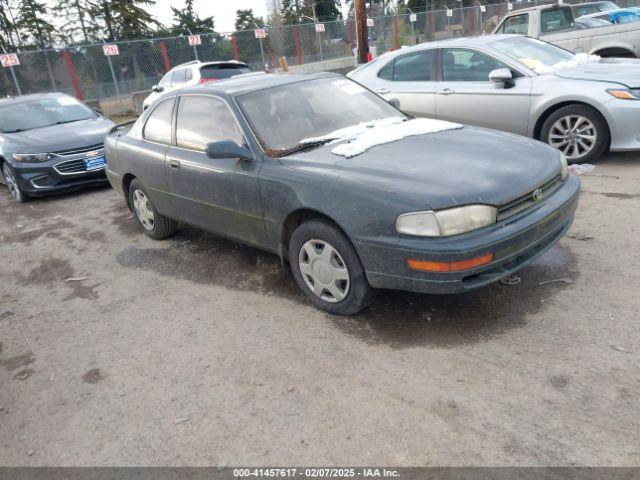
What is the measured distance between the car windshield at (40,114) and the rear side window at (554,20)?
8.94 metres

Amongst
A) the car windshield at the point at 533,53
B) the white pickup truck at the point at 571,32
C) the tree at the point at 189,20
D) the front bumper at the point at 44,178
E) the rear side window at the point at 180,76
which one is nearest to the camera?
the car windshield at the point at 533,53

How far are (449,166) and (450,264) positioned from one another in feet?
2.29

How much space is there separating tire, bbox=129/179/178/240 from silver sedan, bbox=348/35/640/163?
8.77ft

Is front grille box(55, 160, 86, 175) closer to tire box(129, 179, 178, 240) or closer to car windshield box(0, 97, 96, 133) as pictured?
car windshield box(0, 97, 96, 133)

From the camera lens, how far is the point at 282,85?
13.4ft

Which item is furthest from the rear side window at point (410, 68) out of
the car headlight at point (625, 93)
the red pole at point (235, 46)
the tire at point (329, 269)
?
the red pole at point (235, 46)

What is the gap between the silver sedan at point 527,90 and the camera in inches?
213

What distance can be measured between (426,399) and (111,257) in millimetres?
3739

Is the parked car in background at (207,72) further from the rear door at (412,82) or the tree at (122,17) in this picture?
the tree at (122,17)

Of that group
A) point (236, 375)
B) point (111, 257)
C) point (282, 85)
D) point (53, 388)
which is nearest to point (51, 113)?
point (111, 257)

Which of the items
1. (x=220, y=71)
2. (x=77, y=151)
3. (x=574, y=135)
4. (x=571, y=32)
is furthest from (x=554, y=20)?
(x=77, y=151)

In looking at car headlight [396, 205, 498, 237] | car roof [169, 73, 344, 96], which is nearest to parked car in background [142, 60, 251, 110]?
car roof [169, 73, 344, 96]

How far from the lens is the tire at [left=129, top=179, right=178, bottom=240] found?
16.8 ft

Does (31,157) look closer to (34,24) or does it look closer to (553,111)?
(553,111)
